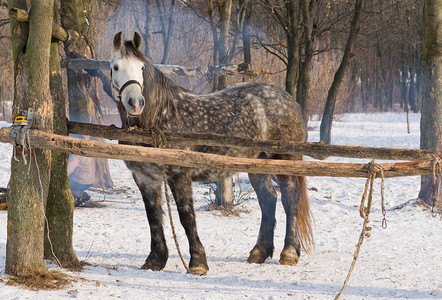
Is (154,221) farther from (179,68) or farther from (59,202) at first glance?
(179,68)

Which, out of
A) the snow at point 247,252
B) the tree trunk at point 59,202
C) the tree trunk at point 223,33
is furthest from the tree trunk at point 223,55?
the tree trunk at point 59,202

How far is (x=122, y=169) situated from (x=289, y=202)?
25.5ft

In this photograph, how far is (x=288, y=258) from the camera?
5.60 m

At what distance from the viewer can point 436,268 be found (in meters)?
5.14

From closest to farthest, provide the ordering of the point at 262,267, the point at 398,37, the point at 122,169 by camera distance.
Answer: the point at 262,267
the point at 122,169
the point at 398,37

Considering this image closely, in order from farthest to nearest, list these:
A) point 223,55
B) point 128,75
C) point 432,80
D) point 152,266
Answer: point 223,55 < point 432,80 < point 152,266 < point 128,75

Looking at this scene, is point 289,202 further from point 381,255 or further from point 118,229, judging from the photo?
point 118,229

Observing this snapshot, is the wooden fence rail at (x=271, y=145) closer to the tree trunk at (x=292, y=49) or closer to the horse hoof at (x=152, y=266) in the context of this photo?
the horse hoof at (x=152, y=266)

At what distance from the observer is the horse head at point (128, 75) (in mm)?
4180

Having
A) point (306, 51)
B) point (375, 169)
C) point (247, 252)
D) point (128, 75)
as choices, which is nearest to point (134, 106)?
point (128, 75)

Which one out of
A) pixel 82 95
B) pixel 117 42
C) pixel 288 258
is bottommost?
pixel 288 258

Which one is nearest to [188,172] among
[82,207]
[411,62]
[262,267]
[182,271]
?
[182,271]

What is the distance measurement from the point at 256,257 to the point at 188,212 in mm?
1286

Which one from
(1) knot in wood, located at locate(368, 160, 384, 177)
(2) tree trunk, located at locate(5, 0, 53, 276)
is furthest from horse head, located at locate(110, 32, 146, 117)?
(1) knot in wood, located at locate(368, 160, 384, 177)
